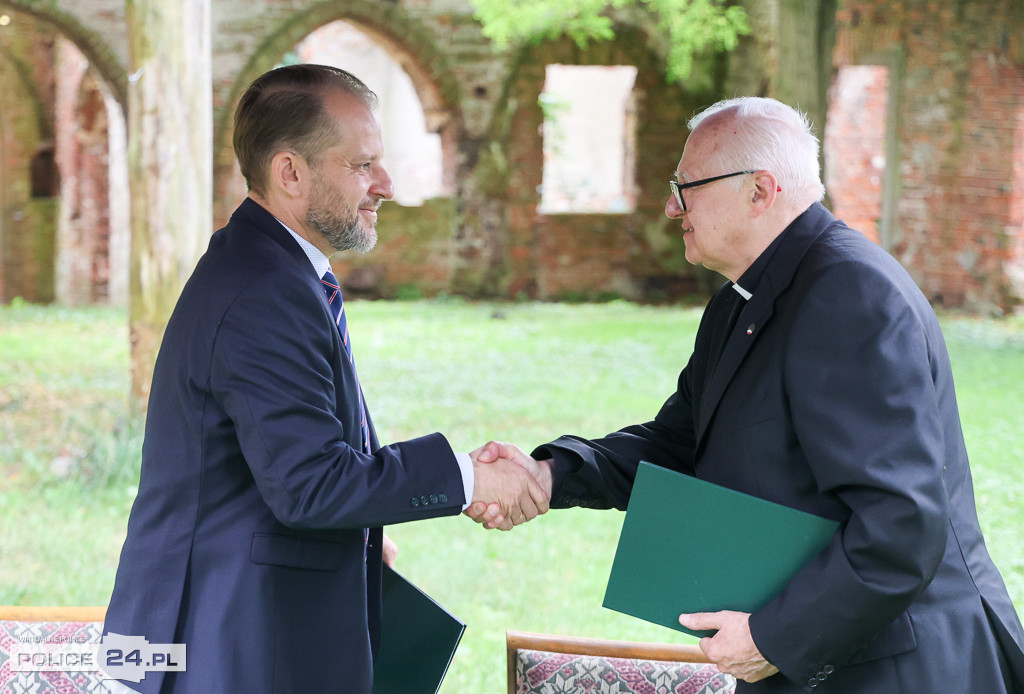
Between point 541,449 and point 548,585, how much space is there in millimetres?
2317

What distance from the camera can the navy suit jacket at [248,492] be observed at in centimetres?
208

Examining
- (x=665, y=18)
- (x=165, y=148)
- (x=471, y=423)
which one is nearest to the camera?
(x=165, y=148)

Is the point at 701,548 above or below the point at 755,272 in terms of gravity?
below

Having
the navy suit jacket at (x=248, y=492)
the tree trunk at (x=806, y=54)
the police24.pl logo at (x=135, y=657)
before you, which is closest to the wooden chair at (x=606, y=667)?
the navy suit jacket at (x=248, y=492)

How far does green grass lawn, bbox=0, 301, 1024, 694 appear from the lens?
15.9 ft

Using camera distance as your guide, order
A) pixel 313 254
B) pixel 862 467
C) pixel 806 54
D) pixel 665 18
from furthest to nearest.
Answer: pixel 665 18 < pixel 806 54 < pixel 313 254 < pixel 862 467

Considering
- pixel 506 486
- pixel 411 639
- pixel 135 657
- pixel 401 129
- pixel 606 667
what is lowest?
pixel 606 667

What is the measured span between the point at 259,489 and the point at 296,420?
0.57 feet

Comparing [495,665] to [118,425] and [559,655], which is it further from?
[118,425]

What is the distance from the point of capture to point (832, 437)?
6.43 feet

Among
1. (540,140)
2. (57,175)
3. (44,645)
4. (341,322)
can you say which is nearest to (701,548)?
(341,322)

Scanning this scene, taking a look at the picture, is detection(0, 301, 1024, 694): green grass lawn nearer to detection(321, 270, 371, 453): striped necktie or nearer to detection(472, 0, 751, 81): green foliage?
detection(321, 270, 371, 453): striped necktie

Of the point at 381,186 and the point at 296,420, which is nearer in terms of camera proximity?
the point at 296,420

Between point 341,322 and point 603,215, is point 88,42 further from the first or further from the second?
point 341,322
